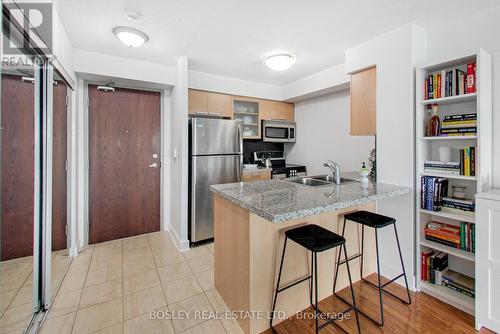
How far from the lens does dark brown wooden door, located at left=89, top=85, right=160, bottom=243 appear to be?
3133mm

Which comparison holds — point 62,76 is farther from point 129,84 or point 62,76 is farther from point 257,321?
point 257,321

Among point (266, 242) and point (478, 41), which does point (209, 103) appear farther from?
point (478, 41)

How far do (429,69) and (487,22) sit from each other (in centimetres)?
47

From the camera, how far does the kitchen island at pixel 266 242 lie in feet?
5.08

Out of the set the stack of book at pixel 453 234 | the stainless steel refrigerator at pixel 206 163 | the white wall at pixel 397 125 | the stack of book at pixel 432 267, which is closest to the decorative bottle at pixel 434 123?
the white wall at pixel 397 125

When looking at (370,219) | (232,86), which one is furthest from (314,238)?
(232,86)

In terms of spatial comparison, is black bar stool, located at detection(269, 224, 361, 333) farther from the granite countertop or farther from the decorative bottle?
the decorative bottle

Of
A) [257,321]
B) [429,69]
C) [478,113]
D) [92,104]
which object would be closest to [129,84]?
[92,104]

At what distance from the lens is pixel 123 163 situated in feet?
10.7

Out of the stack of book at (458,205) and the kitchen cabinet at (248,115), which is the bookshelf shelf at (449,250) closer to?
the stack of book at (458,205)

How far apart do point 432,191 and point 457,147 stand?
18.4 inches

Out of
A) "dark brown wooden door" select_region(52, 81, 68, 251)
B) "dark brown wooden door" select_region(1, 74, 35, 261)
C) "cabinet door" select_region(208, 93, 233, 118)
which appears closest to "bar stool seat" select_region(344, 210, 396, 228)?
"dark brown wooden door" select_region(1, 74, 35, 261)

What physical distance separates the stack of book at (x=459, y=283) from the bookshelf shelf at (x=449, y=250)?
0.27m

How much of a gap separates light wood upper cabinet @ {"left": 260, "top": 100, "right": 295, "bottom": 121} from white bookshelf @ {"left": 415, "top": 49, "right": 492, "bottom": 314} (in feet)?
7.75
